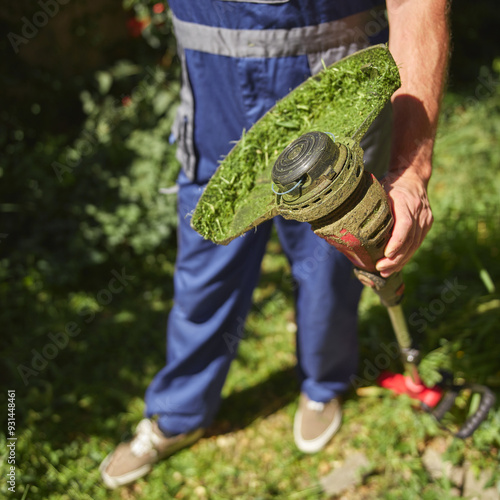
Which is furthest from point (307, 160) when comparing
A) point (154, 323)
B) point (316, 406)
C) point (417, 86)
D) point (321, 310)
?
point (154, 323)

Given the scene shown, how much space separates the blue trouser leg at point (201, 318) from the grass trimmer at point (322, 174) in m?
→ 0.37

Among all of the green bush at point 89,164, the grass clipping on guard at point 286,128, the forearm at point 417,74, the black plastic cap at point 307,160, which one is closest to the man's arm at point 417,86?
the forearm at point 417,74

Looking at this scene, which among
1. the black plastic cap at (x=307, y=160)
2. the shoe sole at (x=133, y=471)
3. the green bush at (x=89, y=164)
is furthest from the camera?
the green bush at (x=89, y=164)

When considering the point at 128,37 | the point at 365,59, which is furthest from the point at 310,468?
the point at 128,37

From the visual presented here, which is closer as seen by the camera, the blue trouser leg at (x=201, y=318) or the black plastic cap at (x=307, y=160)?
the black plastic cap at (x=307, y=160)

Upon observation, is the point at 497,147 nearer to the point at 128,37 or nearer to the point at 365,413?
the point at 365,413

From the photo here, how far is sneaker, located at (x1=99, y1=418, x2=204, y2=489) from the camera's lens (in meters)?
2.46

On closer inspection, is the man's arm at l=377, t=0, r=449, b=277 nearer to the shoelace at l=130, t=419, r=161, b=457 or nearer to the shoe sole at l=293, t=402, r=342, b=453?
the shoe sole at l=293, t=402, r=342, b=453

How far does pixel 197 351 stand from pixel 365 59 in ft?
4.58

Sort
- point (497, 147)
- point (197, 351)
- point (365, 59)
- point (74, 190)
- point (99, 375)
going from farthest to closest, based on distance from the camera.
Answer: point (497, 147) < point (74, 190) < point (99, 375) < point (197, 351) < point (365, 59)

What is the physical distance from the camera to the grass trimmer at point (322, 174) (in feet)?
4.06

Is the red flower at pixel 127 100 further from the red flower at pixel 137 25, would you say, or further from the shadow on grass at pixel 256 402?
the shadow on grass at pixel 256 402

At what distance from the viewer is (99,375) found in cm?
312

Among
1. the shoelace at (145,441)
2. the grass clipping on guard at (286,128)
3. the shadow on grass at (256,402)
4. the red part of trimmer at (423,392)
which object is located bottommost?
the shadow on grass at (256,402)
